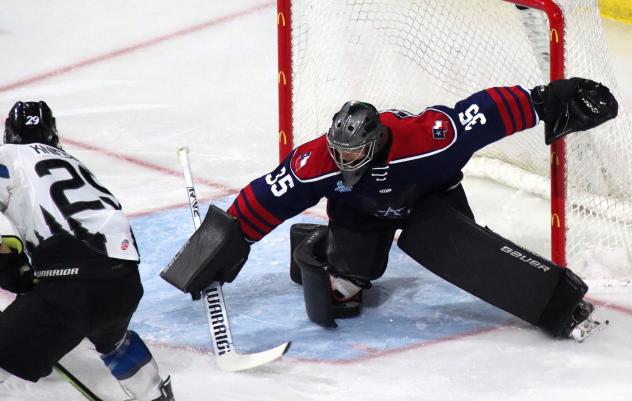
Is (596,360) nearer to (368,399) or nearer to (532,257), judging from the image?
(532,257)

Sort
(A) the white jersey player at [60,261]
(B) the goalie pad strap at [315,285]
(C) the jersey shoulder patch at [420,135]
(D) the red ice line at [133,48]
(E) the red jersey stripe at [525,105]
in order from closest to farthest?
1. (A) the white jersey player at [60,261]
2. (C) the jersey shoulder patch at [420,135]
3. (E) the red jersey stripe at [525,105]
4. (B) the goalie pad strap at [315,285]
5. (D) the red ice line at [133,48]

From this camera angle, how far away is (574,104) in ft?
12.0

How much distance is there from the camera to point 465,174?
190 inches

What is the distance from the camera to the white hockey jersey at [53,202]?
3.14 metres

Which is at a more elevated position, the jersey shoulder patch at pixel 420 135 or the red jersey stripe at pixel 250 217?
the jersey shoulder patch at pixel 420 135

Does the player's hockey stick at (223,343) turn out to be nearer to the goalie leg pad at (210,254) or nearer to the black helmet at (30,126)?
the goalie leg pad at (210,254)

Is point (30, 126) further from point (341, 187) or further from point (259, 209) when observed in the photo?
point (341, 187)

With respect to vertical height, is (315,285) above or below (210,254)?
below

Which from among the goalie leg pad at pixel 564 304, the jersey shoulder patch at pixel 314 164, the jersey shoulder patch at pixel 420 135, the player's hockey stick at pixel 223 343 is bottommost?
the player's hockey stick at pixel 223 343

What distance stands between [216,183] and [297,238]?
84 cm

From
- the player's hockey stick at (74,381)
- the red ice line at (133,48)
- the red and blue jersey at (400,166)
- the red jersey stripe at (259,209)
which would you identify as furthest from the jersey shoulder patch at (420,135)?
the red ice line at (133,48)

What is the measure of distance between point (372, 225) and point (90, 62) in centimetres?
250

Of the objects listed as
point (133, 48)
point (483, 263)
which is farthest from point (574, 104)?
point (133, 48)

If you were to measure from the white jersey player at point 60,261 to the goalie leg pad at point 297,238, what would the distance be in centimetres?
95
